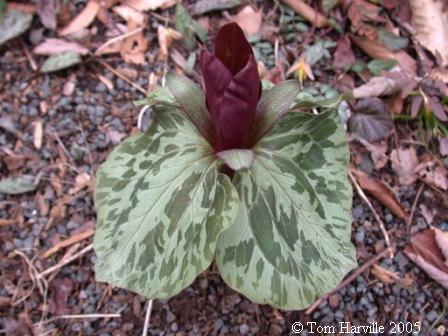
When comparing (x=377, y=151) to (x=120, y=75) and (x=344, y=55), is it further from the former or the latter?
(x=120, y=75)

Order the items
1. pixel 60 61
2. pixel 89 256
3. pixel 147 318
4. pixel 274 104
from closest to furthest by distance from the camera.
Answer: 1. pixel 274 104
2. pixel 147 318
3. pixel 89 256
4. pixel 60 61

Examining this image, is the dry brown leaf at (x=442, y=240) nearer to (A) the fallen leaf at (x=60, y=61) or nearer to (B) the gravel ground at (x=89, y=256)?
(B) the gravel ground at (x=89, y=256)

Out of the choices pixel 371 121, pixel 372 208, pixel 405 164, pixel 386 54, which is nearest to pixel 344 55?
pixel 386 54

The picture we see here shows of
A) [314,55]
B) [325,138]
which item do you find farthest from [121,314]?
[314,55]

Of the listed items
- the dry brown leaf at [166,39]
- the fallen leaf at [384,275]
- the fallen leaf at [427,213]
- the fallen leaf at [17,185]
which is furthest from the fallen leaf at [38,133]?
the fallen leaf at [427,213]

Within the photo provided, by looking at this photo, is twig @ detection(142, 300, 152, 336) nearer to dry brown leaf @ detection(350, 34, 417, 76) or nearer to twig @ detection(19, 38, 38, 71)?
twig @ detection(19, 38, 38, 71)
